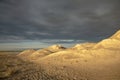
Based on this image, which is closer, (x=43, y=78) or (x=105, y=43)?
(x=43, y=78)

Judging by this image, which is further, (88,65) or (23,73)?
(88,65)

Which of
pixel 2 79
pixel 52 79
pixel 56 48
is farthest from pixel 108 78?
pixel 56 48

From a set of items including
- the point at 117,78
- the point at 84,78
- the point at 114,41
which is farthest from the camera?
the point at 114,41

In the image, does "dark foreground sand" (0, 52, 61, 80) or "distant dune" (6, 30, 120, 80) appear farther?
"distant dune" (6, 30, 120, 80)

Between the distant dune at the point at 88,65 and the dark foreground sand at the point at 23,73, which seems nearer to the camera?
the dark foreground sand at the point at 23,73

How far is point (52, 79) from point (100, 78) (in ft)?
17.1

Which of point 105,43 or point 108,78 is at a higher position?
point 105,43

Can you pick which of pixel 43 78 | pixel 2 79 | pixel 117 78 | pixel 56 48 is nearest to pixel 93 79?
pixel 117 78

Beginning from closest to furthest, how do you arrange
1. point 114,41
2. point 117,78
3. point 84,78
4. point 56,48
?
1. point 117,78
2. point 84,78
3. point 114,41
4. point 56,48

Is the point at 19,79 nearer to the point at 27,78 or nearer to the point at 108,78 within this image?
the point at 27,78

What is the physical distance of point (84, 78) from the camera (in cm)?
1594

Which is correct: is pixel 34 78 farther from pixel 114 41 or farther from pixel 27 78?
pixel 114 41

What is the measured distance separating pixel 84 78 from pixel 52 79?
352 centimetres

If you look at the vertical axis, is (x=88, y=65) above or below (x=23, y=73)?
below
